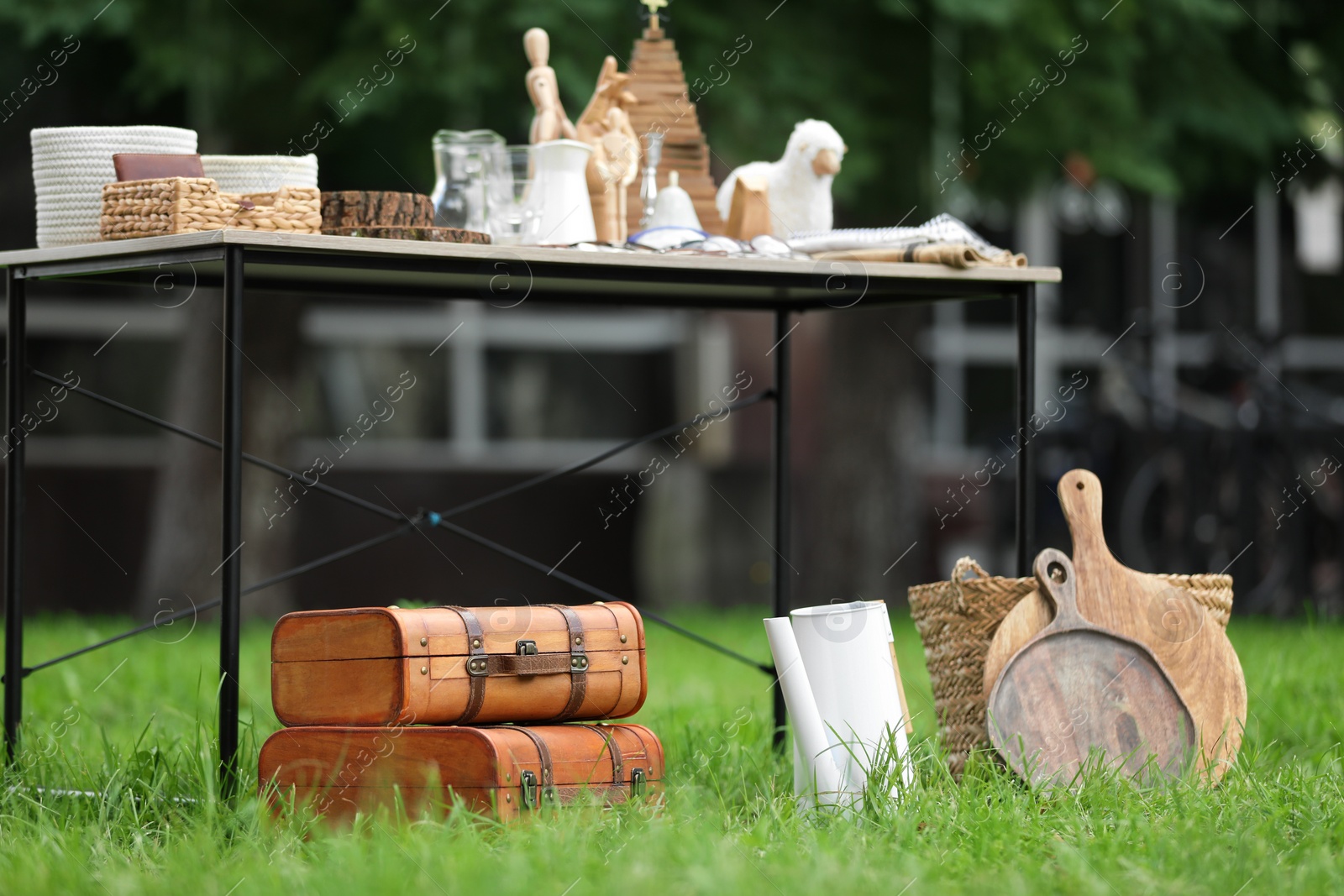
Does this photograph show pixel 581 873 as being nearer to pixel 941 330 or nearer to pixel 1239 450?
pixel 1239 450

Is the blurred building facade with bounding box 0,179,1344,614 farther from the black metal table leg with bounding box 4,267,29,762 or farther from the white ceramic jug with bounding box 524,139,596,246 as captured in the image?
the white ceramic jug with bounding box 524,139,596,246

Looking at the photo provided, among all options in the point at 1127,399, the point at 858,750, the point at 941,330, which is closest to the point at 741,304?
the point at 858,750

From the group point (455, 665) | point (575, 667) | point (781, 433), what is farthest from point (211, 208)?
point (781, 433)

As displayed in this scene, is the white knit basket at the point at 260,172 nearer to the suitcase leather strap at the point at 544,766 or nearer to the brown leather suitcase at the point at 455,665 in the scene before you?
the brown leather suitcase at the point at 455,665

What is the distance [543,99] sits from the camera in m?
3.51

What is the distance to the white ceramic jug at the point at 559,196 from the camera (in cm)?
Result: 334

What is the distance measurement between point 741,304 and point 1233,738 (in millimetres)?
1511

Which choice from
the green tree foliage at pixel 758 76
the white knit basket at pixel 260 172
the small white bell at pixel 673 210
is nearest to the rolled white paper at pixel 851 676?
the small white bell at pixel 673 210

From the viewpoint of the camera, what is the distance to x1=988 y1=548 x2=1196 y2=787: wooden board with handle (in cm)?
329

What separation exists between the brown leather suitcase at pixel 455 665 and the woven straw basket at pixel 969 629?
0.71 m

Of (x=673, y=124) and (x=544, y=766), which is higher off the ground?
(x=673, y=124)

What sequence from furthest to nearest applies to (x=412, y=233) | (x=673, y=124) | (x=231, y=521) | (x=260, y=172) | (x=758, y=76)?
(x=758, y=76)
(x=673, y=124)
(x=260, y=172)
(x=412, y=233)
(x=231, y=521)

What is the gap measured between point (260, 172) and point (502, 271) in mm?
502

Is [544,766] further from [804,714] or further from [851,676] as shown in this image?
[851,676]
